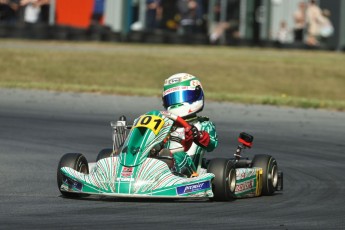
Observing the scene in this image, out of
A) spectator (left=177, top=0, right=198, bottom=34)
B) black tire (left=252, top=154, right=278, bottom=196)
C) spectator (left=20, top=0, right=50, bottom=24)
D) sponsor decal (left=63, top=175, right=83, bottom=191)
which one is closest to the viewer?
sponsor decal (left=63, top=175, right=83, bottom=191)

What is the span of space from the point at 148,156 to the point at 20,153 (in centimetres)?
335

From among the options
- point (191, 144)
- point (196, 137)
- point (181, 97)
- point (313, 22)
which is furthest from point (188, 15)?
point (196, 137)

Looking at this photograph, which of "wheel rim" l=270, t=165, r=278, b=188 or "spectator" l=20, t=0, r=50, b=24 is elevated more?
"spectator" l=20, t=0, r=50, b=24

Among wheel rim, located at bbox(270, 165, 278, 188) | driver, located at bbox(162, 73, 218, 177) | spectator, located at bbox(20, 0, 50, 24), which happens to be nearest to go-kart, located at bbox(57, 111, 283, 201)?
driver, located at bbox(162, 73, 218, 177)

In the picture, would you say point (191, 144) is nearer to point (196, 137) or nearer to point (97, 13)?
point (196, 137)

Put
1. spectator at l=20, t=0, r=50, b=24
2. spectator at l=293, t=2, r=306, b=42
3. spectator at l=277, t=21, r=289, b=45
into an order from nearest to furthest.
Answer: spectator at l=20, t=0, r=50, b=24, spectator at l=293, t=2, r=306, b=42, spectator at l=277, t=21, r=289, b=45

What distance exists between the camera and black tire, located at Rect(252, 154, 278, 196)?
9023 millimetres

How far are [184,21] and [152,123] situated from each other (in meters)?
19.5

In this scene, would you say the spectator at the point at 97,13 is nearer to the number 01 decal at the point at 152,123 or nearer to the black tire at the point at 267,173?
the black tire at the point at 267,173

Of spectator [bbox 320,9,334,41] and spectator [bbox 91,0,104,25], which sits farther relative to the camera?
spectator [bbox 320,9,334,41]

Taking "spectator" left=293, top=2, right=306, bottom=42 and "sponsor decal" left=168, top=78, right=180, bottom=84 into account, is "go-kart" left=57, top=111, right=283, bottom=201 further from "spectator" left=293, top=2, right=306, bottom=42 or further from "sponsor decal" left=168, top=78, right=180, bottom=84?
"spectator" left=293, top=2, right=306, bottom=42

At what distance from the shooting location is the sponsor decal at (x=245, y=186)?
28.0 ft

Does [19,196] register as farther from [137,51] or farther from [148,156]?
[137,51]

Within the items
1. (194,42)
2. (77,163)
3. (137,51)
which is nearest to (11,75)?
(137,51)
